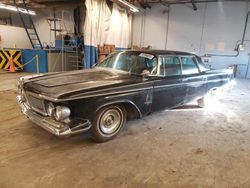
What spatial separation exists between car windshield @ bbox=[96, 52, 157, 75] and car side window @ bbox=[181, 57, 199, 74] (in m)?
0.80

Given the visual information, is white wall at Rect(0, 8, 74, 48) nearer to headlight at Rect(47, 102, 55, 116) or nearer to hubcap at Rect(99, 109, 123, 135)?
hubcap at Rect(99, 109, 123, 135)

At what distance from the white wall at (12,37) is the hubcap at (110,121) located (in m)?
12.4

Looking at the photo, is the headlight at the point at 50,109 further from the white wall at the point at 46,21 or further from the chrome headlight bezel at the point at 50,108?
the white wall at the point at 46,21

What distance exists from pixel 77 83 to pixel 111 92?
1.66 ft

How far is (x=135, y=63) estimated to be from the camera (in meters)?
3.47

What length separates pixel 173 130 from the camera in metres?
3.47

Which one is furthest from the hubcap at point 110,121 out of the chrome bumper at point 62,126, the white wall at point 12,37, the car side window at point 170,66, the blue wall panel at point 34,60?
the white wall at point 12,37

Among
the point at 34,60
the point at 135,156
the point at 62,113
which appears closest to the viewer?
the point at 62,113

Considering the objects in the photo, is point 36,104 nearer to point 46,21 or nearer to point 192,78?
point 192,78

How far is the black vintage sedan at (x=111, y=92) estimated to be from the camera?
7.97 ft

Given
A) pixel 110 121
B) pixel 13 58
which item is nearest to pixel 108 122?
pixel 110 121

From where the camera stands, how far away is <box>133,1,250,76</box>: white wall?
10.4 meters

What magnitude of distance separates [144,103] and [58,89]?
137 centimetres

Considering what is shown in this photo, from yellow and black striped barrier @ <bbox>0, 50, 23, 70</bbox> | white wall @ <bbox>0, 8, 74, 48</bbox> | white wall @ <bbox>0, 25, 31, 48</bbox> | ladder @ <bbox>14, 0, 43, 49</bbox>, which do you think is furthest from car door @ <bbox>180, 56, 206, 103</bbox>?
white wall @ <bbox>0, 25, 31, 48</bbox>
